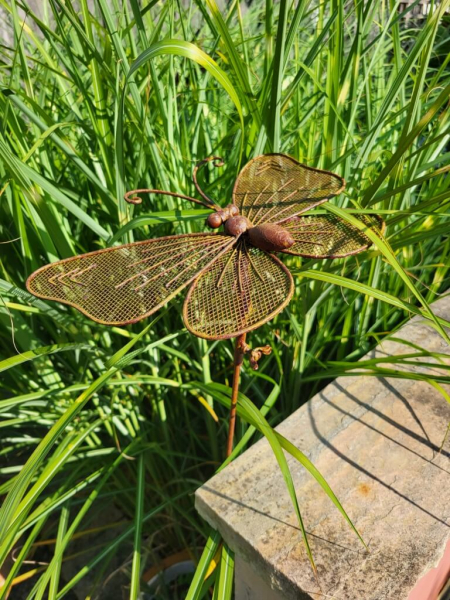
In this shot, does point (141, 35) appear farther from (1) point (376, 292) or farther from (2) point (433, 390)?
(2) point (433, 390)

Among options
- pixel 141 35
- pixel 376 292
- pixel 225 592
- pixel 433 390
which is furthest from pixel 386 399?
pixel 141 35

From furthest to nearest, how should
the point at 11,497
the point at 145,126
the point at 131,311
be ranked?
the point at 145,126 → the point at 11,497 → the point at 131,311

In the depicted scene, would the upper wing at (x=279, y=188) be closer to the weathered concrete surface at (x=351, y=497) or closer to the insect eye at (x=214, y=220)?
the insect eye at (x=214, y=220)

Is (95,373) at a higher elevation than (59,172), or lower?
lower

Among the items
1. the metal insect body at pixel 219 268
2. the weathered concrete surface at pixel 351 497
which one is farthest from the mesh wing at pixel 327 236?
the weathered concrete surface at pixel 351 497

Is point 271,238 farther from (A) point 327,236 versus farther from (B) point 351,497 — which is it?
(B) point 351,497

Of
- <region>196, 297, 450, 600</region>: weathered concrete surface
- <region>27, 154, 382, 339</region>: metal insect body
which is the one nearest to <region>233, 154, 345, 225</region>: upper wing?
<region>27, 154, 382, 339</region>: metal insect body

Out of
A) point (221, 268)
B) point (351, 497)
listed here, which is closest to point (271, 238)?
point (221, 268)
